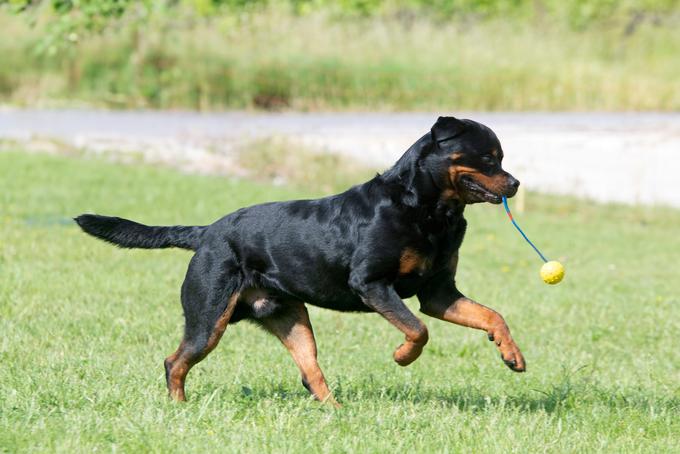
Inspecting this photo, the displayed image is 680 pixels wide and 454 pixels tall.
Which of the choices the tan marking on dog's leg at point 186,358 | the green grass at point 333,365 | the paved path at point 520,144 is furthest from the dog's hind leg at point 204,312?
the paved path at point 520,144

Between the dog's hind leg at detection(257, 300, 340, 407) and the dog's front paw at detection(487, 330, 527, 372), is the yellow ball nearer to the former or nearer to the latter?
the dog's front paw at detection(487, 330, 527, 372)

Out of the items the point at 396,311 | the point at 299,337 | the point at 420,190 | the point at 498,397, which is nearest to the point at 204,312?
the point at 299,337

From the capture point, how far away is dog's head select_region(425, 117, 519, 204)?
5.83 metres

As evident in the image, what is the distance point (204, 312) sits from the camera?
237 inches

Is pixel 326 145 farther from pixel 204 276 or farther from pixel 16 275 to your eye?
pixel 204 276

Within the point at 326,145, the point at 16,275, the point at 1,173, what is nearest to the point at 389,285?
the point at 16,275

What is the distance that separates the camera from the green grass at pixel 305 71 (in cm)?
2528

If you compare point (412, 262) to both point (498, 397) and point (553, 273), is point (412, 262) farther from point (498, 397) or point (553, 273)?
point (498, 397)

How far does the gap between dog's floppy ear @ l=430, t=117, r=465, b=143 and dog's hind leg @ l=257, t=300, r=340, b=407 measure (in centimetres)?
122

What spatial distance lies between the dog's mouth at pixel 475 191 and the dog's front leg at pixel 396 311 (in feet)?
2.02

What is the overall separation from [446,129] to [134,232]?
5.91ft

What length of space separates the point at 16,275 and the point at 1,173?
255 inches

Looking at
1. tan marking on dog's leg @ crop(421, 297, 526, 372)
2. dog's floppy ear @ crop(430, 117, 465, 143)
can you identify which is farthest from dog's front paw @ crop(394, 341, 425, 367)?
dog's floppy ear @ crop(430, 117, 465, 143)

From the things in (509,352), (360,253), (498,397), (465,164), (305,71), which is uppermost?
(465,164)
